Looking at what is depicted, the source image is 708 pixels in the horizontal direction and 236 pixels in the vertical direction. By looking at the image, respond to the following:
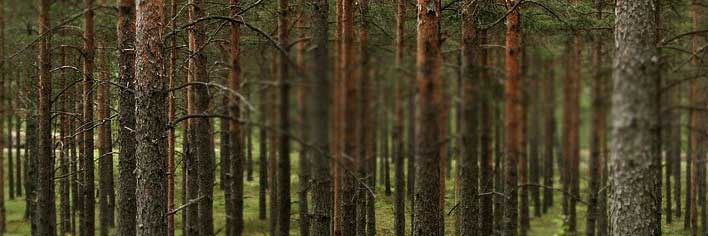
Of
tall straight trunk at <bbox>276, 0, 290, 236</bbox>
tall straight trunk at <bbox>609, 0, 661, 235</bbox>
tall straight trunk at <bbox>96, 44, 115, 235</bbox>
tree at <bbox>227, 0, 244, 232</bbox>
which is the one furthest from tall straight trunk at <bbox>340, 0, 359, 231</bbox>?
tall straight trunk at <bbox>96, 44, 115, 235</bbox>

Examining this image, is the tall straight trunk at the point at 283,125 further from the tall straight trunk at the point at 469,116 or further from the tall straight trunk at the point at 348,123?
the tall straight trunk at the point at 469,116

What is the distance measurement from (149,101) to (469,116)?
3860mm

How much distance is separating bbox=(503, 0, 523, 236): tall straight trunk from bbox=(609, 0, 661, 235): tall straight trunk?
3.93 feet

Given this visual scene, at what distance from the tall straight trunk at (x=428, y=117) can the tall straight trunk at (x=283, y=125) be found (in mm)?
1882

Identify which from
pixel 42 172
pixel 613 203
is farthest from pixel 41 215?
pixel 613 203

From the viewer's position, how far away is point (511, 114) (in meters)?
8.36

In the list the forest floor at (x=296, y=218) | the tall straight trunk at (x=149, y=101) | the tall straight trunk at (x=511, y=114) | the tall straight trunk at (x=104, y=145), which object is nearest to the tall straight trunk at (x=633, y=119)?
the tall straight trunk at (x=511, y=114)

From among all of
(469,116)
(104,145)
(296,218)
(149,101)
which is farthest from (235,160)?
(296,218)

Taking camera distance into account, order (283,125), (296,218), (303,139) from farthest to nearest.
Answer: (296,218)
(303,139)
(283,125)

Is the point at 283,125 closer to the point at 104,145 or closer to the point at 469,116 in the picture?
the point at 469,116

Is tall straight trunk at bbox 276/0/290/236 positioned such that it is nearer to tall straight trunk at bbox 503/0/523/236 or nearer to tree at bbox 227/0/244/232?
tree at bbox 227/0/244/232

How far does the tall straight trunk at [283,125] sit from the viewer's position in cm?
680

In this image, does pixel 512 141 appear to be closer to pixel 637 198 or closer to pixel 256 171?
pixel 637 198

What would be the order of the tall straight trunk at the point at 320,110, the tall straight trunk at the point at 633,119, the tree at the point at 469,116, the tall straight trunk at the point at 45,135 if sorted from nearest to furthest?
A: the tall straight trunk at the point at 320,110 → the tall straight trunk at the point at 633,119 → the tree at the point at 469,116 → the tall straight trunk at the point at 45,135
